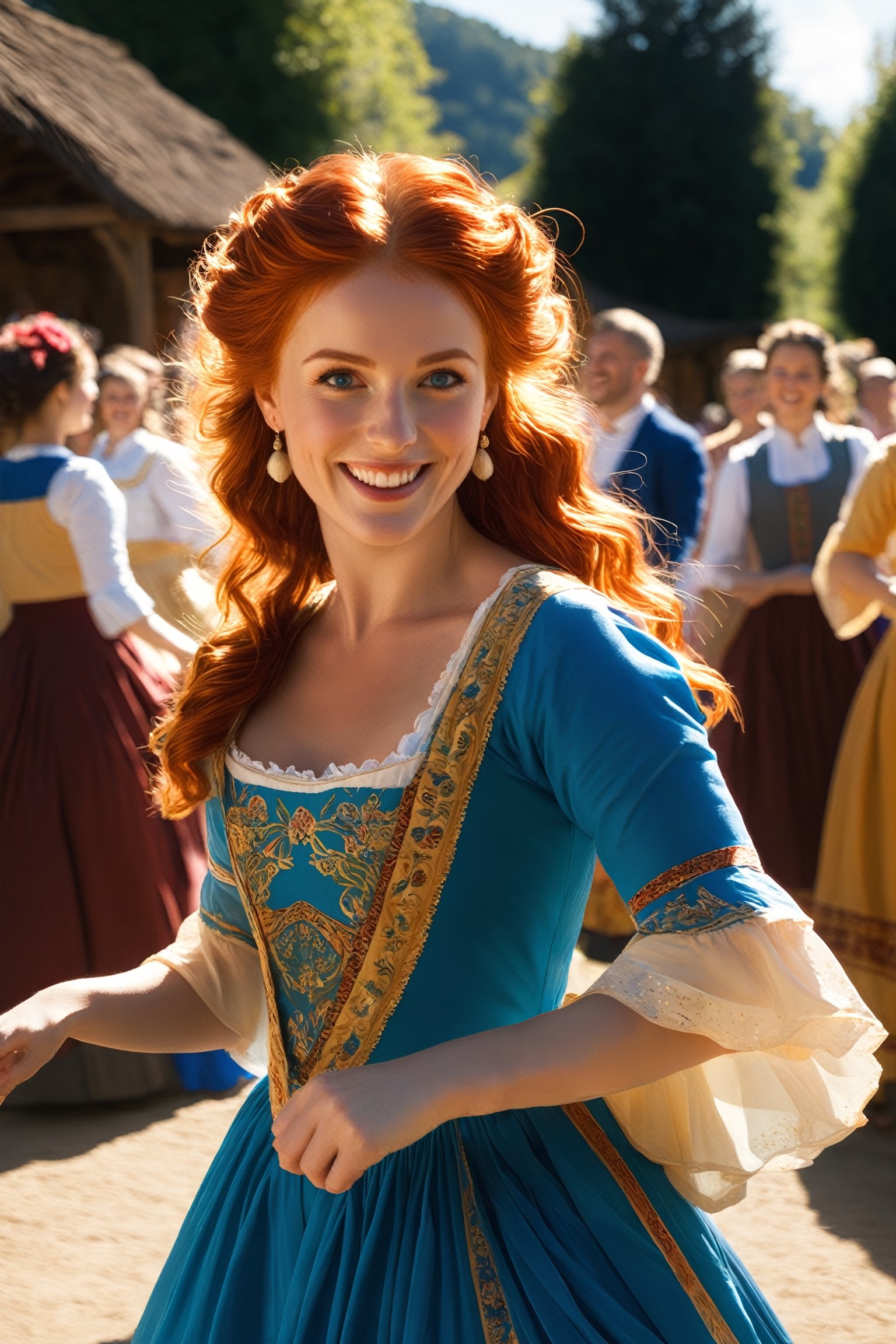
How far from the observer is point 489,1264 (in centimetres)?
133

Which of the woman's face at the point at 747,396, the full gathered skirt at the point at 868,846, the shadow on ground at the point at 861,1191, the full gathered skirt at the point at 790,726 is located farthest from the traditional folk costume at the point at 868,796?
the woman's face at the point at 747,396

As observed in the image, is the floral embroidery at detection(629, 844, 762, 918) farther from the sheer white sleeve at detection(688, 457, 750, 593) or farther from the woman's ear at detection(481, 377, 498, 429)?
the sheer white sleeve at detection(688, 457, 750, 593)

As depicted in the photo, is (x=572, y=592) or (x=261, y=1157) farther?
(x=261, y=1157)

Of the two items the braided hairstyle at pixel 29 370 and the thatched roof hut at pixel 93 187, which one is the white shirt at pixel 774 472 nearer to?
the braided hairstyle at pixel 29 370

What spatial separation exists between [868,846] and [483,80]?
338 ft

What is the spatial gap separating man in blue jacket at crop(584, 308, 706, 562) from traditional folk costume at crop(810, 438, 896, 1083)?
1.04 meters

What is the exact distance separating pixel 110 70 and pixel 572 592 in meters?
12.8

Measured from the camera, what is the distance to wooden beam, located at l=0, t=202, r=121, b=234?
1056cm

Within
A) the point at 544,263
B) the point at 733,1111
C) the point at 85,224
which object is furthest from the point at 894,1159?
the point at 85,224

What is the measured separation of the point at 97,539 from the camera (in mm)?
4203

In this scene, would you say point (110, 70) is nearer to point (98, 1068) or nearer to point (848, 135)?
point (98, 1068)

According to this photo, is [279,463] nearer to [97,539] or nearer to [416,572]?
[416,572]

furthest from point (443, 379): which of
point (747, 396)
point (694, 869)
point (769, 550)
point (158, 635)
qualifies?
point (747, 396)

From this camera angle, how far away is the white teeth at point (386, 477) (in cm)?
Answer: 146
